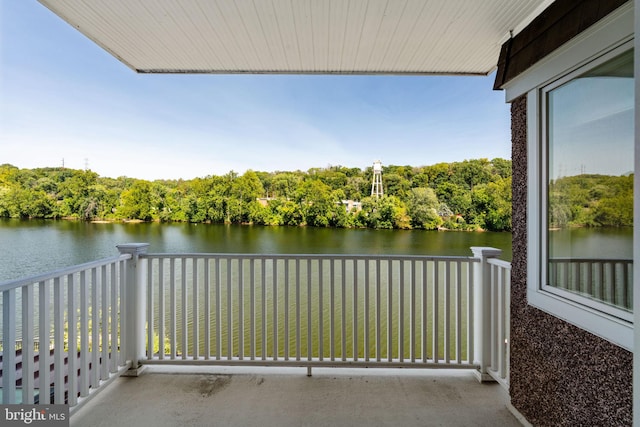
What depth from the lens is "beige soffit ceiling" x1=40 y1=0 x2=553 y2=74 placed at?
2029 millimetres

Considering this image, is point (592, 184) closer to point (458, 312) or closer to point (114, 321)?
point (458, 312)

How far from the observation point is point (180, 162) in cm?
2412

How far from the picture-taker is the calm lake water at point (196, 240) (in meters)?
14.6

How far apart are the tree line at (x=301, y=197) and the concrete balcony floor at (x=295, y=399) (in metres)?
14.5

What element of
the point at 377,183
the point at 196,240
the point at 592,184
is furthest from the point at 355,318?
the point at 377,183

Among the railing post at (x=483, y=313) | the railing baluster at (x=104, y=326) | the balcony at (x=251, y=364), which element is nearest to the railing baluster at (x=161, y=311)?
the balcony at (x=251, y=364)

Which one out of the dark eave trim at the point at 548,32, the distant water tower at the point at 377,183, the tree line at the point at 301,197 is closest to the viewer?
the dark eave trim at the point at 548,32

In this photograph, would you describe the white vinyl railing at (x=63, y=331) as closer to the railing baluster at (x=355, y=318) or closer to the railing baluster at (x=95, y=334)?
the railing baluster at (x=95, y=334)

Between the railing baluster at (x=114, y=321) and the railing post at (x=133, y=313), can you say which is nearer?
the railing baluster at (x=114, y=321)

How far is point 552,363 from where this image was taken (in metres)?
1.81

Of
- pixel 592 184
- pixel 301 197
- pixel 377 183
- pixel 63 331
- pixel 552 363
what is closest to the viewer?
pixel 592 184

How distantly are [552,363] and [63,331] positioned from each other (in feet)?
9.39

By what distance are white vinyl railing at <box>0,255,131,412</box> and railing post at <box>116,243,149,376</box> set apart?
0.04 metres

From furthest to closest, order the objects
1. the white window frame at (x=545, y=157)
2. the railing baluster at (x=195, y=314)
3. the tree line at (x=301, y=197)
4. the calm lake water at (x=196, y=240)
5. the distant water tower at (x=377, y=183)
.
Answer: the distant water tower at (x=377, y=183)
the tree line at (x=301, y=197)
the calm lake water at (x=196, y=240)
the railing baluster at (x=195, y=314)
the white window frame at (x=545, y=157)
